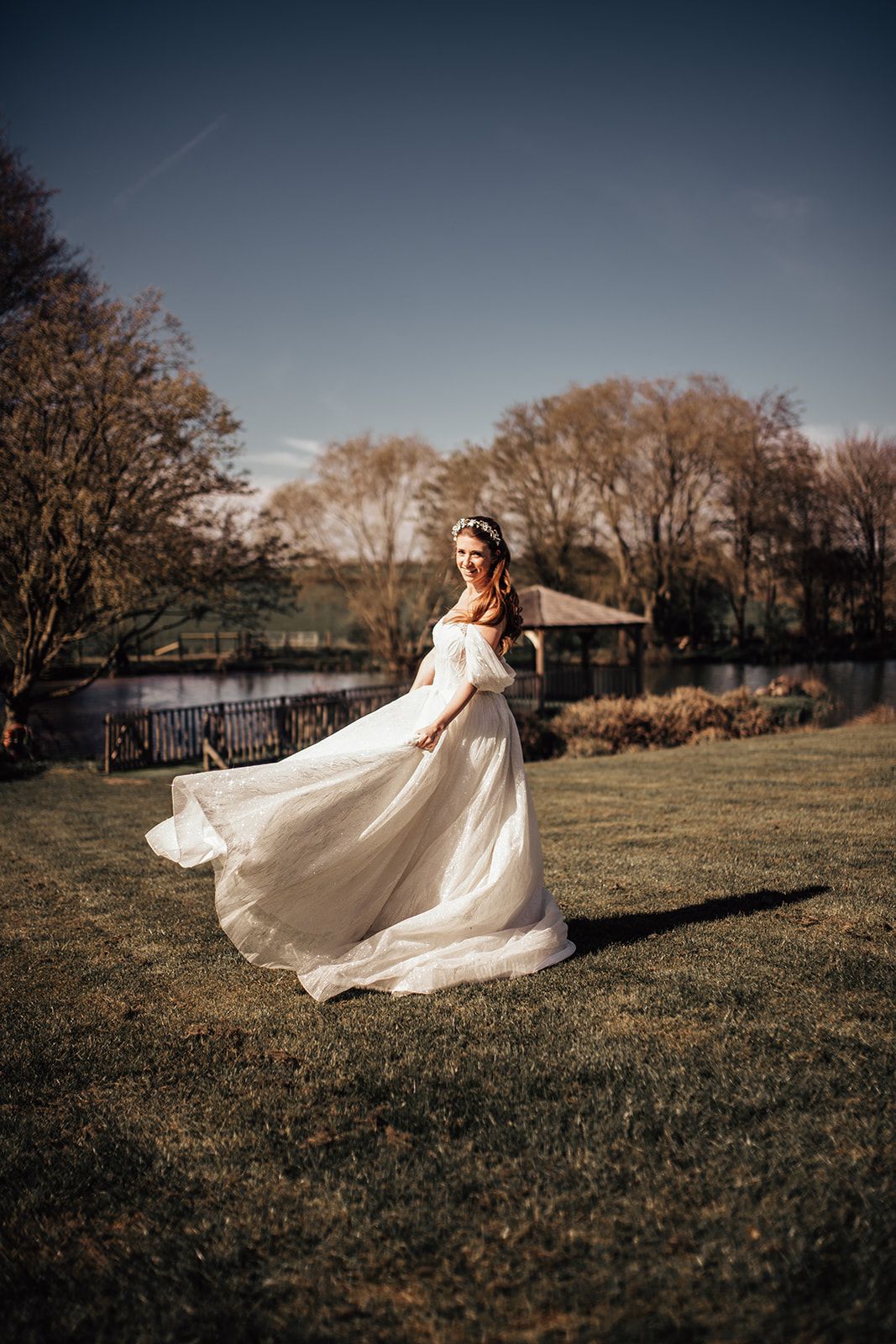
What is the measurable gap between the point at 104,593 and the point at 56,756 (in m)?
4.23

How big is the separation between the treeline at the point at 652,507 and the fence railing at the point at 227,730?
21.4 metres

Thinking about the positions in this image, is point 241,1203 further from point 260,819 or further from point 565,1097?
point 260,819

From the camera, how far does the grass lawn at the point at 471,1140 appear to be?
2.22m

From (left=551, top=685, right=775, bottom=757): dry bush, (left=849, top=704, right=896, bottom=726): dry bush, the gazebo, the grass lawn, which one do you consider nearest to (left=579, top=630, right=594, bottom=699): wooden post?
the gazebo

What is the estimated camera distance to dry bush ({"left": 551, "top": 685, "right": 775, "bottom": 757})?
1798cm

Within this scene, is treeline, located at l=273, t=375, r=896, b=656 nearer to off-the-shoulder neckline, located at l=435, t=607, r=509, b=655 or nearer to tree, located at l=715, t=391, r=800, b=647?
tree, located at l=715, t=391, r=800, b=647

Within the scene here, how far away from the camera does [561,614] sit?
1035 inches

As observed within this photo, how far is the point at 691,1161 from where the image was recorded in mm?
2768

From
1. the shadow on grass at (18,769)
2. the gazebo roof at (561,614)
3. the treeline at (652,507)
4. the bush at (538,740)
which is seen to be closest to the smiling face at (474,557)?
the bush at (538,740)

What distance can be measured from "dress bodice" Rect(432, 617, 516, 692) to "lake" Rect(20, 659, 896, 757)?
58.0 feet

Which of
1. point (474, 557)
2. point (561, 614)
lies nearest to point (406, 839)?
point (474, 557)

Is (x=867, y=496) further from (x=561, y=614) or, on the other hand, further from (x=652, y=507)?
(x=561, y=614)

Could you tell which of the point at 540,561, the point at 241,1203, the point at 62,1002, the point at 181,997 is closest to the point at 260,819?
the point at 181,997

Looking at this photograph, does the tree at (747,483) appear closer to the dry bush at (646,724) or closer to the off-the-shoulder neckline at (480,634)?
the dry bush at (646,724)
